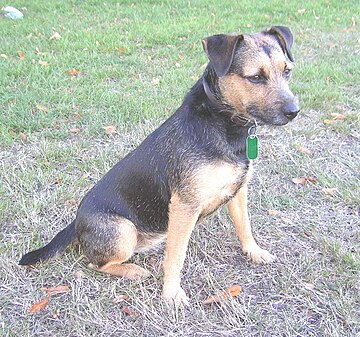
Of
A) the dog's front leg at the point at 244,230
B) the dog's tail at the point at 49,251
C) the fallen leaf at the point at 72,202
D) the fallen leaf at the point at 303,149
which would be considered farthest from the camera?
the fallen leaf at the point at 303,149

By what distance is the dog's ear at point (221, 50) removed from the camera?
2.77 m

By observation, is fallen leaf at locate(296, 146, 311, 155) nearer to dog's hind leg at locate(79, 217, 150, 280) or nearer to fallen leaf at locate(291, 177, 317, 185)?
fallen leaf at locate(291, 177, 317, 185)

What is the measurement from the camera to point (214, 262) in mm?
3498

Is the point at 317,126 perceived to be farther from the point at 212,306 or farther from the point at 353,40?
the point at 353,40

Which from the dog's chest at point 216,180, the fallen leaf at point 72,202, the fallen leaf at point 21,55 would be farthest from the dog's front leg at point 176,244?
the fallen leaf at point 21,55

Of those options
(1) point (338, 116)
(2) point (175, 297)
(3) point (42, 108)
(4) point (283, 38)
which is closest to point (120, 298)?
(2) point (175, 297)

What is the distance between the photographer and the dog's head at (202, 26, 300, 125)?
109 inches

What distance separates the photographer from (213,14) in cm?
927

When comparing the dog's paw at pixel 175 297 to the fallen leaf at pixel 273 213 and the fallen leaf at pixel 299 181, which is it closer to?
the fallen leaf at pixel 273 213

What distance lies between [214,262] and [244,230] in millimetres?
Answer: 310

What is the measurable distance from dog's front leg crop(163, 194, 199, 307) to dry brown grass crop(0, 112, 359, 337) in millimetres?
94

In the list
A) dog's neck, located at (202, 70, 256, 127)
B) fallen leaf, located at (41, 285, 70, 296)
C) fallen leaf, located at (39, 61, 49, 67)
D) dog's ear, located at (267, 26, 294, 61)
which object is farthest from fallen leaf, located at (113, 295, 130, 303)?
fallen leaf, located at (39, 61, 49, 67)

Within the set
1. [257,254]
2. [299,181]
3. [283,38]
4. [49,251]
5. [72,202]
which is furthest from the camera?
[299,181]

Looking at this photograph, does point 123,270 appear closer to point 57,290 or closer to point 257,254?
point 57,290
